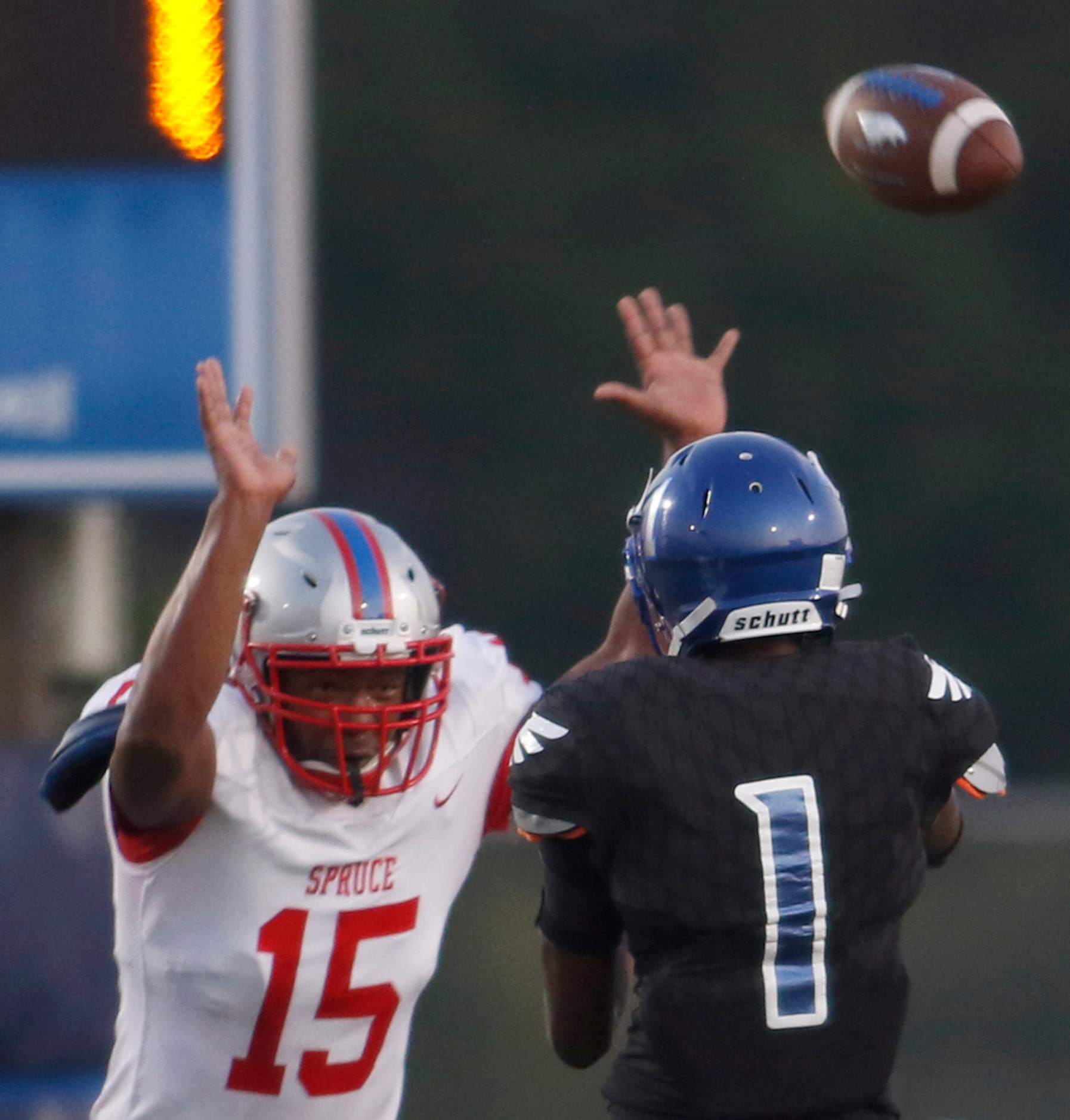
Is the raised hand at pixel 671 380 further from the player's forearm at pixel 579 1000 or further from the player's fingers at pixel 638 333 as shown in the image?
the player's forearm at pixel 579 1000

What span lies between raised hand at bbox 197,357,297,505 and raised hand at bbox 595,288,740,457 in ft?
2.16

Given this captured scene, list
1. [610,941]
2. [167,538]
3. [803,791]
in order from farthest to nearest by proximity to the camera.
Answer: [167,538] < [610,941] < [803,791]

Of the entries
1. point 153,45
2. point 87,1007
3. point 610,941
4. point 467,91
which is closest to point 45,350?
point 153,45

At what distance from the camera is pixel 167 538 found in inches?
502

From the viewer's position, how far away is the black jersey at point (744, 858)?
7.75 ft

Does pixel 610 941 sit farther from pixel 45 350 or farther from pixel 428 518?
pixel 428 518

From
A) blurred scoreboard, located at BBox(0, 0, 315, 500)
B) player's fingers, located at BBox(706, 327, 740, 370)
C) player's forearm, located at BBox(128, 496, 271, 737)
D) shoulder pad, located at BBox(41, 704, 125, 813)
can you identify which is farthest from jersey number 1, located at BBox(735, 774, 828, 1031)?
blurred scoreboard, located at BBox(0, 0, 315, 500)

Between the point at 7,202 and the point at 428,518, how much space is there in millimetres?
8355

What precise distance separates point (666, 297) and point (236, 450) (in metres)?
11.1

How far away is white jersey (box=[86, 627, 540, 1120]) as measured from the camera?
114 inches

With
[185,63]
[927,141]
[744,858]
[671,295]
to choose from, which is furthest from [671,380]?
[671,295]

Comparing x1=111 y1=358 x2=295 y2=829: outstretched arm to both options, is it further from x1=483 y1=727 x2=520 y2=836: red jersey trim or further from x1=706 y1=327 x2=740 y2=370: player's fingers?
x1=706 y1=327 x2=740 y2=370: player's fingers

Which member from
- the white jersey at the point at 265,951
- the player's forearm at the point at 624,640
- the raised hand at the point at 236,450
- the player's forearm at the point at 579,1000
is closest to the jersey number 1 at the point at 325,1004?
the white jersey at the point at 265,951

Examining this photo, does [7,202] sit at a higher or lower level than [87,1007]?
higher
